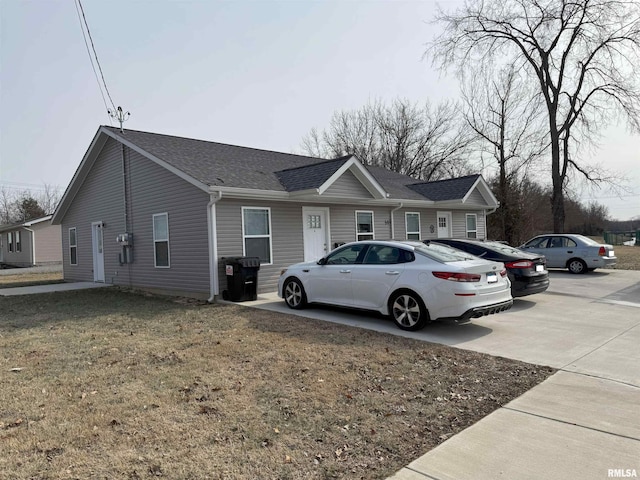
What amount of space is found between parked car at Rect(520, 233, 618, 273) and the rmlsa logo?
14166 mm

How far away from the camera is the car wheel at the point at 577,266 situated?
15.3 metres

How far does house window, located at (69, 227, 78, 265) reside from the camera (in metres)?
17.2

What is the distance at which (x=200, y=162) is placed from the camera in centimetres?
1221

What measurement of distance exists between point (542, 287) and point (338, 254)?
464 cm

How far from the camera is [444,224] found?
62.4 feet

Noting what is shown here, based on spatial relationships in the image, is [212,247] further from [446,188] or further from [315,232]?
[446,188]

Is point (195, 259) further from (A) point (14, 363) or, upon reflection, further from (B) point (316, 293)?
(A) point (14, 363)

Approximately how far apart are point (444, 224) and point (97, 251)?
1401cm

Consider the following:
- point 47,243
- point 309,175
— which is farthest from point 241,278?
point 47,243

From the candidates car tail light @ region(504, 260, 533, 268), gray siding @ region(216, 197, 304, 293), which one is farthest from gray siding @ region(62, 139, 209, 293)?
car tail light @ region(504, 260, 533, 268)

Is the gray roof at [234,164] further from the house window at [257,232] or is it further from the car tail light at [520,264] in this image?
the car tail light at [520,264]

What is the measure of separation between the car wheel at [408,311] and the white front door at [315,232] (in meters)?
5.82

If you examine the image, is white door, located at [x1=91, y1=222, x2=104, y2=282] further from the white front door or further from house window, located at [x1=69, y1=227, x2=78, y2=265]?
the white front door

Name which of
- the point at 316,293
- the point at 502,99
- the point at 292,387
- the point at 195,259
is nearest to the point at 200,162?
the point at 195,259
